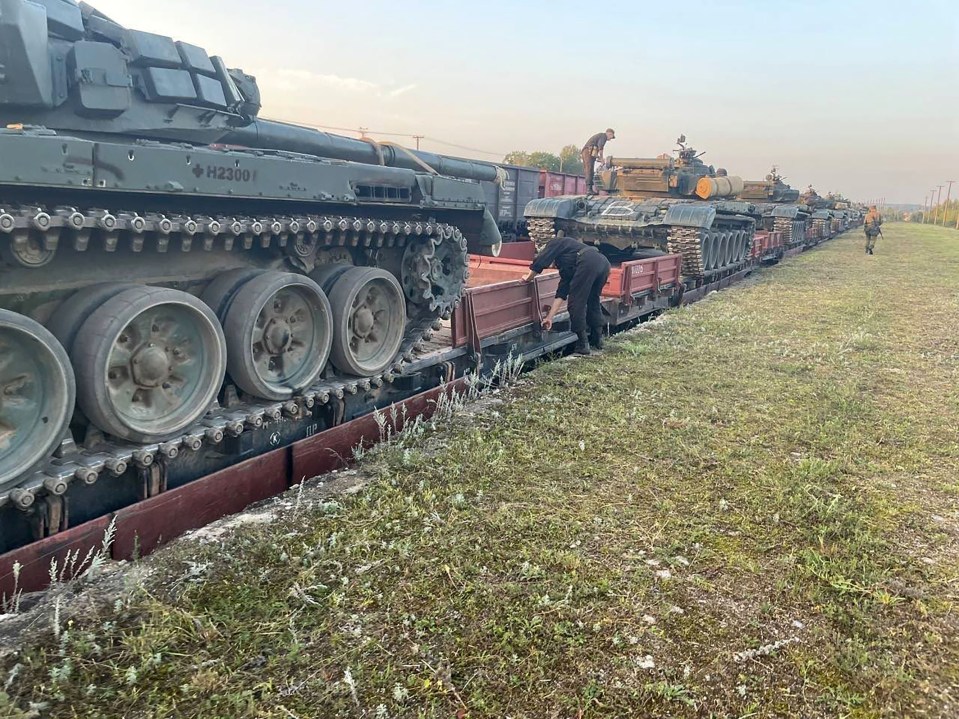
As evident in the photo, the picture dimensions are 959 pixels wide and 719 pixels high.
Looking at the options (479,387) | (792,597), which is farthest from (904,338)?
(792,597)

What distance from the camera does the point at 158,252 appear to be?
178 inches

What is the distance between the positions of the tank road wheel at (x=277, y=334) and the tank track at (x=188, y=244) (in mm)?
155

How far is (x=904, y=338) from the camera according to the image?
10828mm

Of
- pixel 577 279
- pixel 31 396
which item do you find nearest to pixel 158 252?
pixel 31 396

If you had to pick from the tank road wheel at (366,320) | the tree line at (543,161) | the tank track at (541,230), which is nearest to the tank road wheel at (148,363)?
the tank road wheel at (366,320)

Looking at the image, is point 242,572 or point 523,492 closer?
point 242,572

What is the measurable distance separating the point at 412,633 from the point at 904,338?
Answer: 10.3 meters

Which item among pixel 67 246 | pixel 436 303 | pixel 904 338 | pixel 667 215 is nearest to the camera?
pixel 67 246

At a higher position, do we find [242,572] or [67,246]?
[67,246]

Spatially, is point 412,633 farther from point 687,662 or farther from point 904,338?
point 904,338

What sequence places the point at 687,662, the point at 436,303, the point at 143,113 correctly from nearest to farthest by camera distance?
the point at 687,662, the point at 143,113, the point at 436,303

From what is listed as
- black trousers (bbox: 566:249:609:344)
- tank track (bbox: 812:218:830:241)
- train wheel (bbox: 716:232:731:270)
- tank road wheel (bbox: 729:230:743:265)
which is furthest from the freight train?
tank track (bbox: 812:218:830:241)

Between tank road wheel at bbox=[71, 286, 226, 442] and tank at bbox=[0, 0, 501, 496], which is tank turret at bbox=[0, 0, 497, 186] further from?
tank road wheel at bbox=[71, 286, 226, 442]

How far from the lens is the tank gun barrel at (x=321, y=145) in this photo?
584 centimetres
